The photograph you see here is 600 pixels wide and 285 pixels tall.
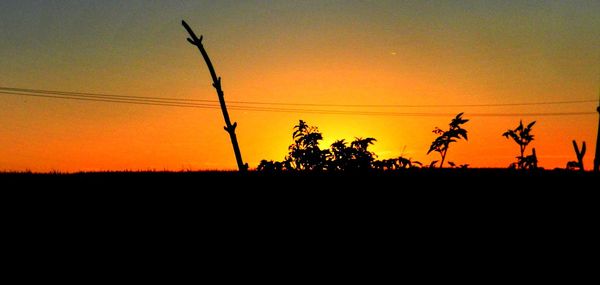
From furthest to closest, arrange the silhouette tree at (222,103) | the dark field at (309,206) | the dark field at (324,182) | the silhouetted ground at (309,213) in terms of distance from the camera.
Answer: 1. the silhouette tree at (222,103)
2. the dark field at (324,182)
3. the dark field at (309,206)
4. the silhouetted ground at (309,213)

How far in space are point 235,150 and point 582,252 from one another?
492 inches

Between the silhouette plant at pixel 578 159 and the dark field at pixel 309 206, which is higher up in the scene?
the silhouette plant at pixel 578 159

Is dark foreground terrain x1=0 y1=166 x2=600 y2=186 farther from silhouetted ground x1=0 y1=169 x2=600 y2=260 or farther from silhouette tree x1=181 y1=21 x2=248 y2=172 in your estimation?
silhouette tree x1=181 y1=21 x2=248 y2=172

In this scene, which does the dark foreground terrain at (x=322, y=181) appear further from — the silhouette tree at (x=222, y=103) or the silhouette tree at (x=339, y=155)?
the silhouette tree at (x=222, y=103)

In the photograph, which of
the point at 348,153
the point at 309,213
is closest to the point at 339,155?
the point at 348,153

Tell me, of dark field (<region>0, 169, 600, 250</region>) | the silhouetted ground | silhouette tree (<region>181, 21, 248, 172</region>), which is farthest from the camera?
silhouette tree (<region>181, 21, 248, 172</region>)

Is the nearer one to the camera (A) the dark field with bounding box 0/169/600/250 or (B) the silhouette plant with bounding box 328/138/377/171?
(A) the dark field with bounding box 0/169/600/250

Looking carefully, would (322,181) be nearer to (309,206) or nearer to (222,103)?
(309,206)

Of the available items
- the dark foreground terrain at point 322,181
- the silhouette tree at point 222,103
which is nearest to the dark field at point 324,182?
the dark foreground terrain at point 322,181

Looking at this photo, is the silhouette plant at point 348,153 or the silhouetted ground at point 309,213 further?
the silhouette plant at point 348,153

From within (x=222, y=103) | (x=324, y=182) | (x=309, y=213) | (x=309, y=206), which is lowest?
(x=309, y=213)

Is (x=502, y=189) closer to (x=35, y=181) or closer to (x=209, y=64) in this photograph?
(x=35, y=181)

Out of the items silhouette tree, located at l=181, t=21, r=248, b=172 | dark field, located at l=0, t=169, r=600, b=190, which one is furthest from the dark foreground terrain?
silhouette tree, located at l=181, t=21, r=248, b=172

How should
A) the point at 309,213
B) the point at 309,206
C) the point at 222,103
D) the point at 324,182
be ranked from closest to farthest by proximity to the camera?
the point at 309,213 → the point at 309,206 → the point at 324,182 → the point at 222,103
